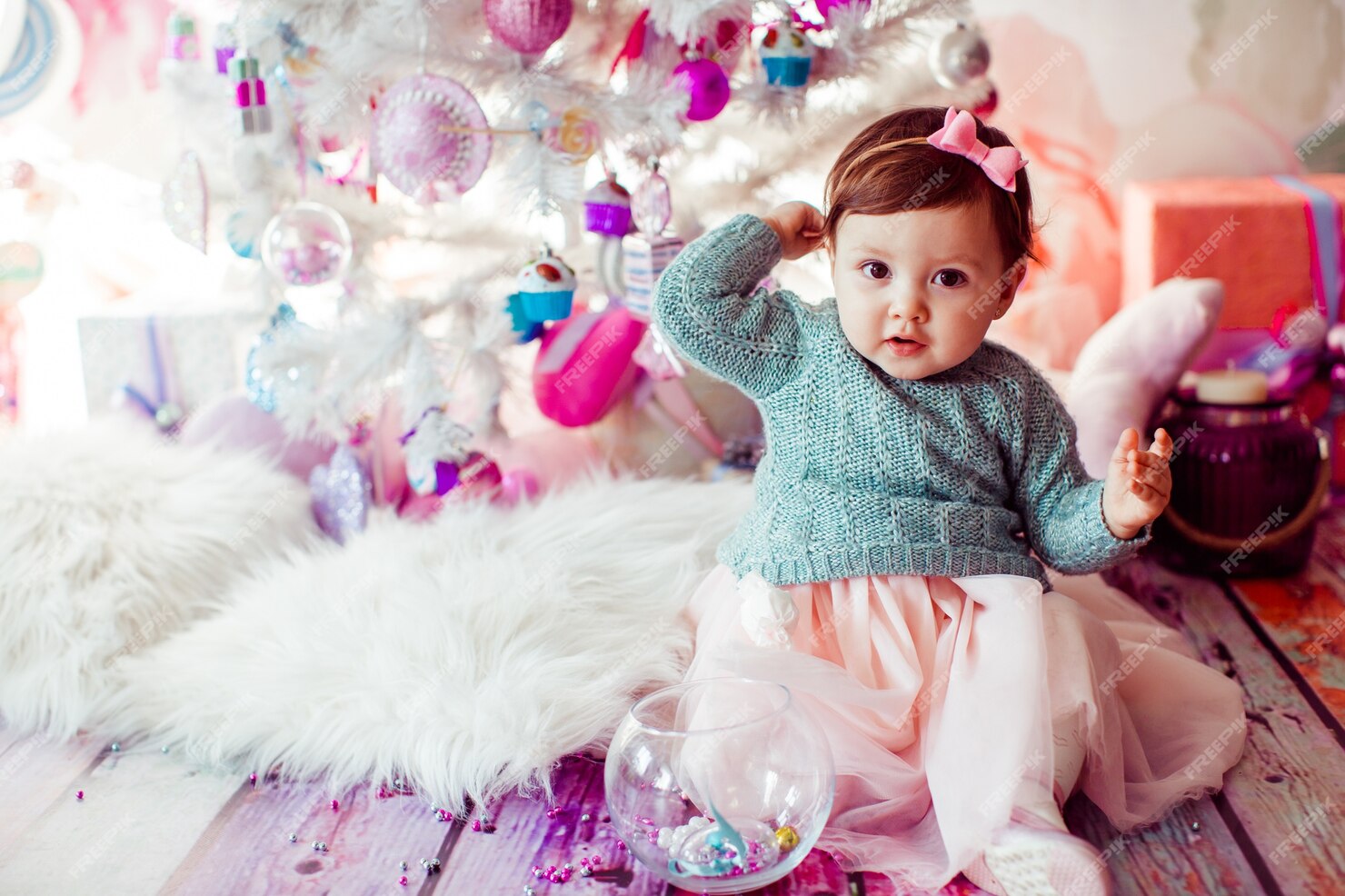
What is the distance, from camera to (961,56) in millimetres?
1557

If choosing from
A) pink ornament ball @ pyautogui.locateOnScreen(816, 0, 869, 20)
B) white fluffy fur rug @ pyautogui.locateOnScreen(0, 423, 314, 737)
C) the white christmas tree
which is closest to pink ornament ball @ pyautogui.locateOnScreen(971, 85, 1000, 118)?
the white christmas tree

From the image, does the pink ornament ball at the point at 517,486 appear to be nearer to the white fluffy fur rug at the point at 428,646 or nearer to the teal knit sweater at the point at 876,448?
the white fluffy fur rug at the point at 428,646

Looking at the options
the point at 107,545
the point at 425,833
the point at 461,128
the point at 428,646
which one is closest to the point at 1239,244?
the point at 461,128

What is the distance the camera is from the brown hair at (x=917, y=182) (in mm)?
951

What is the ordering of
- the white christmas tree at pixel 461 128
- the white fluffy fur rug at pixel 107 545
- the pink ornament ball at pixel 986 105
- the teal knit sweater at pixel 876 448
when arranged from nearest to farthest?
1. the teal knit sweater at pixel 876 448
2. the white fluffy fur rug at pixel 107 545
3. the white christmas tree at pixel 461 128
4. the pink ornament ball at pixel 986 105

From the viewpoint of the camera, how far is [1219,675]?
1124 mm

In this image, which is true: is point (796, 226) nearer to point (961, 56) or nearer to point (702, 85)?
point (702, 85)

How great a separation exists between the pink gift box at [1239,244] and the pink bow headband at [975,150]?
3.72 ft

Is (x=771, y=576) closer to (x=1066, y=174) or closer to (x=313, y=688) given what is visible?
(x=313, y=688)

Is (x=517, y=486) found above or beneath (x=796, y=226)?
beneath

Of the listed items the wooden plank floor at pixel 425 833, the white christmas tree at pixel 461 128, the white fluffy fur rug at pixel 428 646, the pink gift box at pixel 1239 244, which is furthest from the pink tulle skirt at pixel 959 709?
the pink gift box at pixel 1239 244

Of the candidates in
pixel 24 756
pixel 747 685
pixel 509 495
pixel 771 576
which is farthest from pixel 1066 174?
pixel 24 756

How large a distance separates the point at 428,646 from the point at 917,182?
62 cm

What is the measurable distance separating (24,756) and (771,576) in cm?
75
